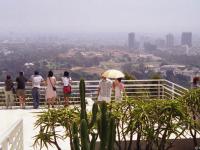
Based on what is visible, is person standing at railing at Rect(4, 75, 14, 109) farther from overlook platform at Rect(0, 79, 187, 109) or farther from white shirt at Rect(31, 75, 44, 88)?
white shirt at Rect(31, 75, 44, 88)

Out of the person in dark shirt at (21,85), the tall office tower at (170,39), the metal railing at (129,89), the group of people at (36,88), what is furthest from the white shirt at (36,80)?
the tall office tower at (170,39)

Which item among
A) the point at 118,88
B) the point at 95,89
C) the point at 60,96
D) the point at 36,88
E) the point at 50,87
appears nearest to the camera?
the point at 118,88

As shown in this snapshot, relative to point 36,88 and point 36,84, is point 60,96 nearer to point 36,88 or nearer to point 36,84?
point 36,88

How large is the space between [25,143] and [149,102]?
139 inches

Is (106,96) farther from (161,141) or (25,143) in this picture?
(161,141)

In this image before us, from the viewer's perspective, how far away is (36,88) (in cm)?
1539

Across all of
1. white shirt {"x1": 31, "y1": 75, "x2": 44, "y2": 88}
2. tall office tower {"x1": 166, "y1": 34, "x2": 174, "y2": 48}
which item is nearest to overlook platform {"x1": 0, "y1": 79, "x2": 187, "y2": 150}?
white shirt {"x1": 31, "y1": 75, "x2": 44, "y2": 88}

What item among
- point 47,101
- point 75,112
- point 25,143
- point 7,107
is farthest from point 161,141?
point 7,107

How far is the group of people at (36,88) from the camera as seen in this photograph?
1491 centimetres

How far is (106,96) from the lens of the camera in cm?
1224

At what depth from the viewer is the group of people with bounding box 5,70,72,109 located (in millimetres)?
14914

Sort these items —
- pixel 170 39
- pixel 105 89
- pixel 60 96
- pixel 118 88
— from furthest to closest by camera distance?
1. pixel 170 39
2. pixel 60 96
3. pixel 118 88
4. pixel 105 89

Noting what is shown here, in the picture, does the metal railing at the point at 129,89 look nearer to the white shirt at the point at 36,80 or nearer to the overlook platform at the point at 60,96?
the overlook platform at the point at 60,96

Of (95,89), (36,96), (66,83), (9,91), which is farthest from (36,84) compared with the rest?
(95,89)
